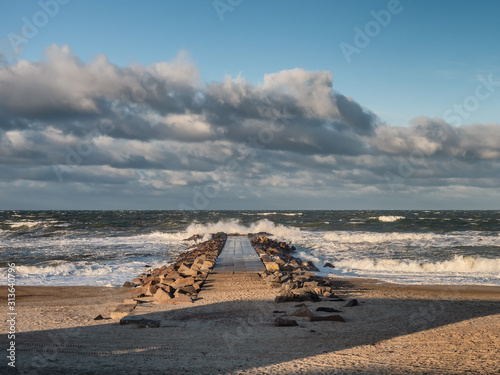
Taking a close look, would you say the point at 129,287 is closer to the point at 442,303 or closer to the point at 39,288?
the point at 39,288

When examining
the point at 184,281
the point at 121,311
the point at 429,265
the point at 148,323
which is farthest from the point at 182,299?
the point at 429,265

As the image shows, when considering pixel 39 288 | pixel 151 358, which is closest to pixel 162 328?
pixel 151 358

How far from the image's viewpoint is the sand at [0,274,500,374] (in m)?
5.15

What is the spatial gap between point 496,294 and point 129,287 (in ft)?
31.6

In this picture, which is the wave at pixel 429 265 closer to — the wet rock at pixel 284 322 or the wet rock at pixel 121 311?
the wet rock at pixel 284 322

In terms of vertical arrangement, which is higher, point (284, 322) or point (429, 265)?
point (284, 322)

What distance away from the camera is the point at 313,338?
642 cm

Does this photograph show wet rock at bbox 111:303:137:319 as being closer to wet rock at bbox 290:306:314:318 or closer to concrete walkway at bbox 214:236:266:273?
wet rock at bbox 290:306:314:318

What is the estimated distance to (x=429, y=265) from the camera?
1695 centimetres

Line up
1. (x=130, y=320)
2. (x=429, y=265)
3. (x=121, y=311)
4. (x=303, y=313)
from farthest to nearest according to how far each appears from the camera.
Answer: (x=429, y=265) < (x=121, y=311) < (x=303, y=313) < (x=130, y=320)

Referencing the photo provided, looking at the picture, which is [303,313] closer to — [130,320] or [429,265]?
[130,320]

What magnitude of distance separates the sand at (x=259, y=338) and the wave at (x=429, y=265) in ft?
21.0

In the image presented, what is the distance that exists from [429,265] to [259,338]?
491 inches

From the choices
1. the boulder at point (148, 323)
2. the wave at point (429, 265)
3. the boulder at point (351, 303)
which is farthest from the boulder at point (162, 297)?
the wave at point (429, 265)
